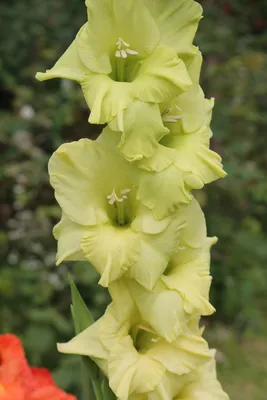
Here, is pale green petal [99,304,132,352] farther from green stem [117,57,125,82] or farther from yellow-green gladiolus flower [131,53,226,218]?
green stem [117,57,125,82]

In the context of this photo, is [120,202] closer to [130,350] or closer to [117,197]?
[117,197]

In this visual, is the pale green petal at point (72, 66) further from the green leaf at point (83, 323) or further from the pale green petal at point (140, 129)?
the green leaf at point (83, 323)

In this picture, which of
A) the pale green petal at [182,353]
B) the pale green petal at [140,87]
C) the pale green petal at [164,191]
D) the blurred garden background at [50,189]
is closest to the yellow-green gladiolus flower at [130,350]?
the pale green petal at [182,353]

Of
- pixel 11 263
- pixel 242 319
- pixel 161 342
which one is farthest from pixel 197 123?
pixel 242 319

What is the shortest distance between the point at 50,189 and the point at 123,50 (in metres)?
1.76

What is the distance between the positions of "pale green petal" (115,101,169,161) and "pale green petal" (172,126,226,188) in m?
0.05

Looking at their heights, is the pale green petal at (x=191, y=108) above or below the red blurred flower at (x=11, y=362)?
above

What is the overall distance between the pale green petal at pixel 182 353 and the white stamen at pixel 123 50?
0.34 metres

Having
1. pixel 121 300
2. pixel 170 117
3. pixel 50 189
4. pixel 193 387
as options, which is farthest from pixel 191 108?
pixel 50 189

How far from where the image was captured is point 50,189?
98.0 inches

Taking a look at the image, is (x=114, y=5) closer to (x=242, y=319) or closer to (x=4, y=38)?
(x=4, y=38)

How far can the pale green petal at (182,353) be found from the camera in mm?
786

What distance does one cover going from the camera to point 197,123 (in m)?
0.79

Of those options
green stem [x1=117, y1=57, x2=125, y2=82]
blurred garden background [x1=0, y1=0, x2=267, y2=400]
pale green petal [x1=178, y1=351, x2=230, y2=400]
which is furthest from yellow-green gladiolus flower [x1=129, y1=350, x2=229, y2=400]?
blurred garden background [x1=0, y1=0, x2=267, y2=400]
